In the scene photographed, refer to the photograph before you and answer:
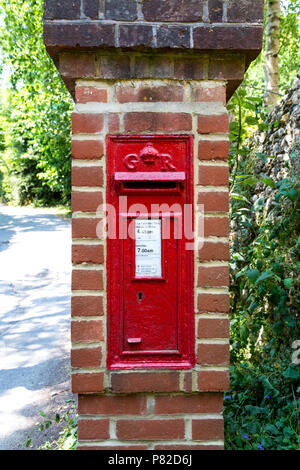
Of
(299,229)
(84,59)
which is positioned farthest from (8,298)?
(84,59)

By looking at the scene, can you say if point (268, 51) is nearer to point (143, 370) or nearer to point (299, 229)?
point (299, 229)

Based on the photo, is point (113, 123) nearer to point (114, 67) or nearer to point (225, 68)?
point (114, 67)

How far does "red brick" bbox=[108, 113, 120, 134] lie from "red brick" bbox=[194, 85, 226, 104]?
31cm

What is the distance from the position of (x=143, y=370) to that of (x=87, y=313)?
303mm

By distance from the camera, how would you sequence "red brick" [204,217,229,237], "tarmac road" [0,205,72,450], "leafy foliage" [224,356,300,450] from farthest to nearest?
1. "tarmac road" [0,205,72,450]
2. "leafy foliage" [224,356,300,450]
3. "red brick" [204,217,229,237]

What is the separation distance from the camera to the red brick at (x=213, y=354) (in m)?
1.52

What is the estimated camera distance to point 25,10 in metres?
8.86

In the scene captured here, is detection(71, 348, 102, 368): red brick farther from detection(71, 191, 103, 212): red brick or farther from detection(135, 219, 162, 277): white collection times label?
detection(71, 191, 103, 212): red brick

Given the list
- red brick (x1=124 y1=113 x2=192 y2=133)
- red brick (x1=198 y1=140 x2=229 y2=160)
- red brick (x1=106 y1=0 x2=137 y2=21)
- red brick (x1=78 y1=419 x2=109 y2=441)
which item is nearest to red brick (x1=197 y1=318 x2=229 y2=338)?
red brick (x1=78 y1=419 x2=109 y2=441)

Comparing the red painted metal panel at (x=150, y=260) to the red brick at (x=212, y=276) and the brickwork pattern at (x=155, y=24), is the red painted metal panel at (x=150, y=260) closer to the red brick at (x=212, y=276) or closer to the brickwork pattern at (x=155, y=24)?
the red brick at (x=212, y=276)

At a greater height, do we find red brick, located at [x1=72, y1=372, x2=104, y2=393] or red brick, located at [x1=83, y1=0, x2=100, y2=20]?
red brick, located at [x1=83, y1=0, x2=100, y2=20]

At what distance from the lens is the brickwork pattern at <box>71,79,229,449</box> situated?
149 cm

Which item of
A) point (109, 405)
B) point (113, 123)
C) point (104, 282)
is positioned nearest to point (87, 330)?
point (104, 282)
